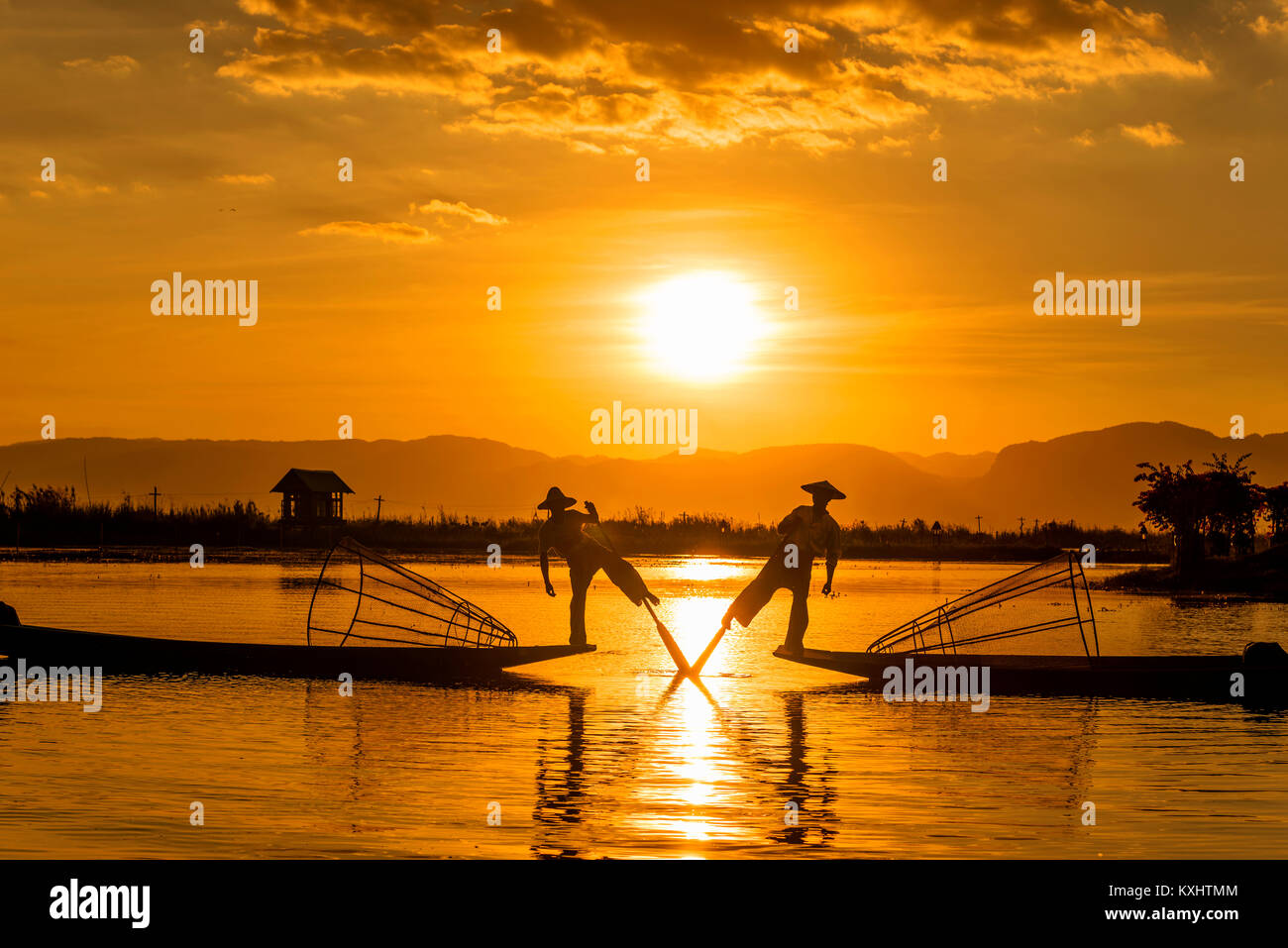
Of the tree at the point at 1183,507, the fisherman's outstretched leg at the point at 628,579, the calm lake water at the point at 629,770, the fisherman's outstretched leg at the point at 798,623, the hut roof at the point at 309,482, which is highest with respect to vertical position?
the hut roof at the point at 309,482

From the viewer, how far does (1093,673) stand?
1967 centimetres

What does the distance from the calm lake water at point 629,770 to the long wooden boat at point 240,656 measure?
19.3 inches

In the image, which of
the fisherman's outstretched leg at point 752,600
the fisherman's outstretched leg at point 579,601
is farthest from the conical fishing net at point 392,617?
the fisherman's outstretched leg at point 752,600

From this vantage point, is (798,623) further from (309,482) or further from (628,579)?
(309,482)

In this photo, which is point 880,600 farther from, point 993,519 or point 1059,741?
point 993,519

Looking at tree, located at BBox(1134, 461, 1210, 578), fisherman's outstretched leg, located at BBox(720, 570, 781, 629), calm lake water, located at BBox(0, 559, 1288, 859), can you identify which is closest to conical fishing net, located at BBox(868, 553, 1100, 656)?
fisherman's outstretched leg, located at BBox(720, 570, 781, 629)

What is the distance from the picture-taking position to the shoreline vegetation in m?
68.6

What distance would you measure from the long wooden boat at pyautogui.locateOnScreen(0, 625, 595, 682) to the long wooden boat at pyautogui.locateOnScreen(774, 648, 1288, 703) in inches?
169

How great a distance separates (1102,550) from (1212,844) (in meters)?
67.7

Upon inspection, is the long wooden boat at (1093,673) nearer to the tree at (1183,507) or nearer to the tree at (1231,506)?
the tree at (1183,507)

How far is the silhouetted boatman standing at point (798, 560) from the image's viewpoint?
→ 64.9 ft

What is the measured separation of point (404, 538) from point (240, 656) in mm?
56208

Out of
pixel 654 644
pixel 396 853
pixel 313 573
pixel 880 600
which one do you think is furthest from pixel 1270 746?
pixel 313 573
